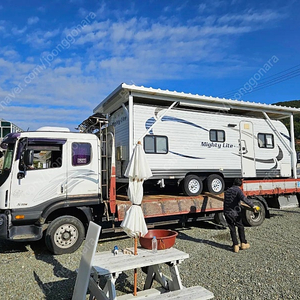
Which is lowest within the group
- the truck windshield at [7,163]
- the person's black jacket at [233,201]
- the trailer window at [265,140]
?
the person's black jacket at [233,201]

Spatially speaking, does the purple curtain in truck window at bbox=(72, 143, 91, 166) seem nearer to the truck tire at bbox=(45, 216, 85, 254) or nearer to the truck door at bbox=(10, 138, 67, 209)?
the truck door at bbox=(10, 138, 67, 209)

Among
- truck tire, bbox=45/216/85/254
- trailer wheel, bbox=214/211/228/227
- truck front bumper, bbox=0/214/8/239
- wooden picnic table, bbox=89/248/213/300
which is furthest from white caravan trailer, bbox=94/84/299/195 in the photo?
wooden picnic table, bbox=89/248/213/300

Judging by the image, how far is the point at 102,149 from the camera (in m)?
7.31

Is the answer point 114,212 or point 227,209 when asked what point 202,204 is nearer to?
point 227,209

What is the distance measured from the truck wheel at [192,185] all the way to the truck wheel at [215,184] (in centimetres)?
34

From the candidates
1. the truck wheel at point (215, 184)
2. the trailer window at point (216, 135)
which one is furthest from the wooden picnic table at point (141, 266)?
the trailer window at point (216, 135)

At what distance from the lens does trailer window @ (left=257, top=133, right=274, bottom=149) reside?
Answer: 10.9 metres

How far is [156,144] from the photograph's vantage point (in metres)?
8.95

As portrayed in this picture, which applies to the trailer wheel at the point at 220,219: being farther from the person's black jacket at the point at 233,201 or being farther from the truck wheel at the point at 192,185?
the person's black jacket at the point at 233,201

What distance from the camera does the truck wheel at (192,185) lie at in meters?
9.23

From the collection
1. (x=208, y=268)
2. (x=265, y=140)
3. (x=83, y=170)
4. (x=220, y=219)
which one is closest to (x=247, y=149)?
(x=265, y=140)

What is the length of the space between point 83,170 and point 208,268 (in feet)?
11.2

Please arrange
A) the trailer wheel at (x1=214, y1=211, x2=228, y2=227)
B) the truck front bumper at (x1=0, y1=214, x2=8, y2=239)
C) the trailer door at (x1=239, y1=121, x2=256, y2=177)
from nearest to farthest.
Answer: the truck front bumper at (x1=0, y1=214, x2=8, y2=239), the trailer wheel at (x1=214, y1=211, x2=228, y2=227), the trailer door at (x1=239, y1=121, x2=256, y2=177)

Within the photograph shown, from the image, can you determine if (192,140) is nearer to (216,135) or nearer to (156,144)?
(216,135)
